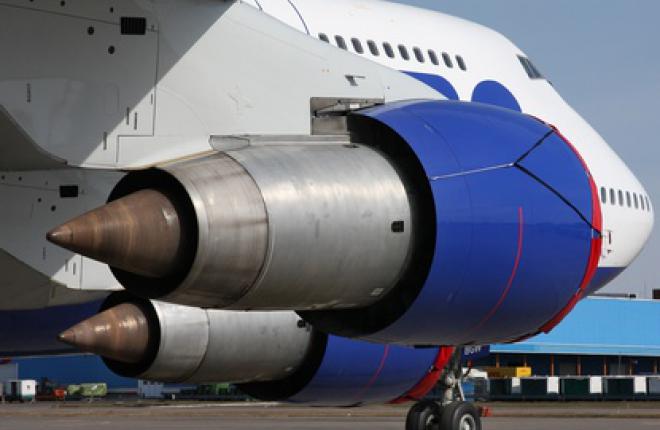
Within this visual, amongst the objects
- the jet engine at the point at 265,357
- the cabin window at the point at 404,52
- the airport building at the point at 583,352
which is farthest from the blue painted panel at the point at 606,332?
the jet engine at the point at 265,357

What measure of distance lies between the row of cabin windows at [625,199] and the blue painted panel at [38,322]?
7545 mm

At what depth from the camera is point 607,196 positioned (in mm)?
17859

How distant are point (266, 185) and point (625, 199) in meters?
11.7

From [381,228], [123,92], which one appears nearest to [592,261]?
[381,228]

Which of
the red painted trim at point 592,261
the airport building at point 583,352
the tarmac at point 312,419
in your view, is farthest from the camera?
the airport building at point 583,352

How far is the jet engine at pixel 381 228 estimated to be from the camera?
721 cm

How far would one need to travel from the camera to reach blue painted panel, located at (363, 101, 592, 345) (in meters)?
8.20

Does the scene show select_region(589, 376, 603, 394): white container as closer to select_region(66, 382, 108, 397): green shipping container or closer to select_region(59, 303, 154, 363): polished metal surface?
select_region(66, 382, 108, 397): green shipping container

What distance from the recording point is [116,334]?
11.9m

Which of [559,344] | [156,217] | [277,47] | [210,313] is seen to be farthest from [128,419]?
[559,344]

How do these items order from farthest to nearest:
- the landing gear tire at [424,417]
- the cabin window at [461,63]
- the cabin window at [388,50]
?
the cabin window at [461,63] < the cabin window at [388,50] < the landing gear tire at [424,417]

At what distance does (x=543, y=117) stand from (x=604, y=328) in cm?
5309

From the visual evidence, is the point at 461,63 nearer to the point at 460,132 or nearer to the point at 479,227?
the point at 460,132

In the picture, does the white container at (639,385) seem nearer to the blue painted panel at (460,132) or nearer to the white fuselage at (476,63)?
the white fuselage at (476,63)
